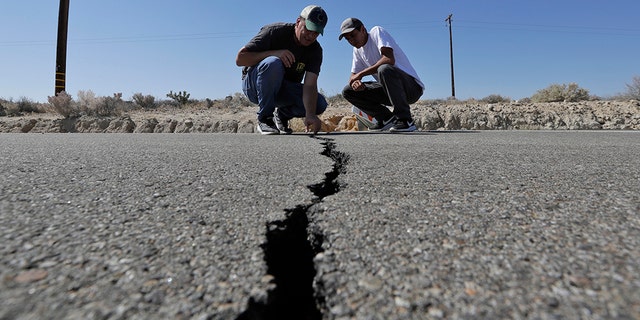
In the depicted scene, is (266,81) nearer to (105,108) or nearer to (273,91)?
(273,91)

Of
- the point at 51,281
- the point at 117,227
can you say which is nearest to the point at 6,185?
the point at 117,227

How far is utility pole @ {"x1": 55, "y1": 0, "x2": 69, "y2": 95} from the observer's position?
35.1 feet

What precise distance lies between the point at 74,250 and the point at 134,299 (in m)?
0.26

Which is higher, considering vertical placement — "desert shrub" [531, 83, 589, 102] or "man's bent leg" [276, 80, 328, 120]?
"desert shrub" [531, 83, 589, 102]

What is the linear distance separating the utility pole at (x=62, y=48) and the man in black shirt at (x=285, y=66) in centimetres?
846

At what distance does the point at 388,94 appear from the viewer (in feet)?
15.4

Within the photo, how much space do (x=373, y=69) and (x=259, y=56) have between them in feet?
4.28

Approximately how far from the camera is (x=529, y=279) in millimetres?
660

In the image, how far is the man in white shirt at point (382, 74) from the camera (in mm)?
4488

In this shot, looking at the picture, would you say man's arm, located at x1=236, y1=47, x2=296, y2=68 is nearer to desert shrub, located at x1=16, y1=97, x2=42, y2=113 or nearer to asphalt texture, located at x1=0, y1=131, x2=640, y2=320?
asphalt texture, located at x1=0, y1=131, x2=640, y2=320

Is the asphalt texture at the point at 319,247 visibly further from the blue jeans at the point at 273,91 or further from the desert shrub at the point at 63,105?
the desert shrub at the point at 63,105

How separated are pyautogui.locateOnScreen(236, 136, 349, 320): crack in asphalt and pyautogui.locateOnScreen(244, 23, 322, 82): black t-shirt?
3.18 metres

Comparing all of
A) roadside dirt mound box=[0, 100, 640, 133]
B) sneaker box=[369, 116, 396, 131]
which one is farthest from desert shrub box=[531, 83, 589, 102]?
sneaker box=[369, 116, 396, 131]

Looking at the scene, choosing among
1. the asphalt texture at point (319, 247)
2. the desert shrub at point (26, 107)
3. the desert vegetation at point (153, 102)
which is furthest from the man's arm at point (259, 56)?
the desert shrub at point (26, 107)
